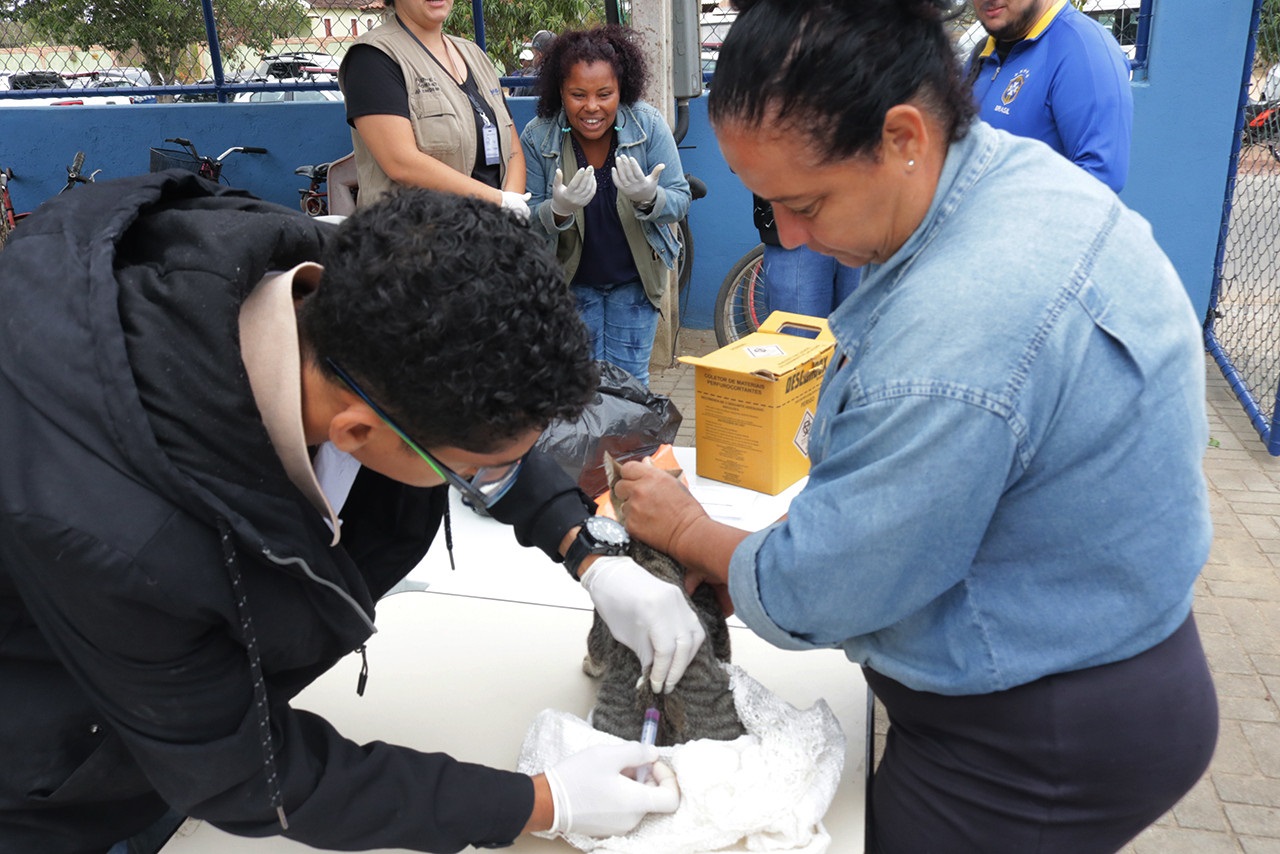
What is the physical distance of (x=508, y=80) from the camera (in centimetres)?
576

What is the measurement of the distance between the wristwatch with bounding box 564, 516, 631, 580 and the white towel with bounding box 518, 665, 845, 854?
0.27m

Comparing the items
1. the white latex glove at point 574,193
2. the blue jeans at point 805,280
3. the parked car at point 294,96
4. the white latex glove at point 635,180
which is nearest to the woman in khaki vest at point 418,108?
the white latex glove at point 574,193

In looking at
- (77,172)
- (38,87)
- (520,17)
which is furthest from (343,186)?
(520,17)

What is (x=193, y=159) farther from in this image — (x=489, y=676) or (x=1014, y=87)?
(x=489, y=676)

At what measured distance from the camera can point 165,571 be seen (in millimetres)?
956

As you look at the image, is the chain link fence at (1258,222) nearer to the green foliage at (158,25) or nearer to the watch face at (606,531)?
the watch face at (606,531)

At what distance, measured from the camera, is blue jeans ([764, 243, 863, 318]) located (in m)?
3.99

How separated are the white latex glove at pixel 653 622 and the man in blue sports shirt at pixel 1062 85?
2.03m

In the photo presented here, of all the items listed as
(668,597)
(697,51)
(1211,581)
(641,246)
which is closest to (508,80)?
(697,51)

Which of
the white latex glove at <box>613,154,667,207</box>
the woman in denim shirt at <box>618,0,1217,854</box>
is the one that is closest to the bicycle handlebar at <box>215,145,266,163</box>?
the white latex glove at <box>613,154,667,207</box>

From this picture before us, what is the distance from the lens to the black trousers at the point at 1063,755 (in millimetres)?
1093

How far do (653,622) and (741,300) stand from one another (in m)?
4.56

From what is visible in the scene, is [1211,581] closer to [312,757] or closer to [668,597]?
[668,597]

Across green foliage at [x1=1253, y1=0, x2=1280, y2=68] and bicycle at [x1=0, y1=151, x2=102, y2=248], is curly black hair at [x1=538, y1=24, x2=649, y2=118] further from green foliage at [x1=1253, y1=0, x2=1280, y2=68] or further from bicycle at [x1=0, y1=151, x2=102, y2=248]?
bicycle at [x1=0, y1=151, x2=102, y2=248]
